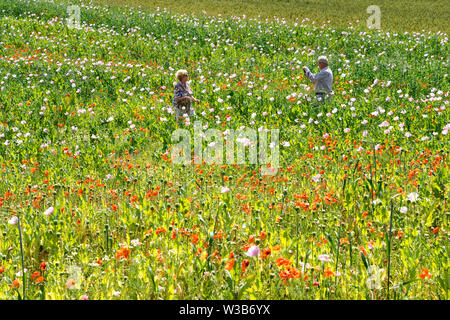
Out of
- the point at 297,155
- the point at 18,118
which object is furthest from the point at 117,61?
the point at 297,155

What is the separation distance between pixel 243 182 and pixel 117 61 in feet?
31.3

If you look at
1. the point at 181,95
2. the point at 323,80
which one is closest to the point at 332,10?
the point at 323,80

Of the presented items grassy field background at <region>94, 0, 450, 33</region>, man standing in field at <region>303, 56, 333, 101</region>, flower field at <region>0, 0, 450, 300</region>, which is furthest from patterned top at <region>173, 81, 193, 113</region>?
grassy field background at <region>94, 0, 450, 33</region>

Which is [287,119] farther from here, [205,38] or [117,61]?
[205,38]

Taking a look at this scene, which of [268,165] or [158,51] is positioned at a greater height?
[158,51]

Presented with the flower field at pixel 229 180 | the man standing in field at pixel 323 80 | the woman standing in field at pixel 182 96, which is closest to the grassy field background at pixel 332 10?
the flower field at pixel 229 180

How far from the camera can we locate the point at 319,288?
3.05 meters

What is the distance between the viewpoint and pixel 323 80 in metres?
8.65

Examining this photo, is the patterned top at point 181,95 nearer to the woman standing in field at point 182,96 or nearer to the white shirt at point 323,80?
the woman standing in field at point 182,96

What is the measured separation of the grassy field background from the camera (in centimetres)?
1931

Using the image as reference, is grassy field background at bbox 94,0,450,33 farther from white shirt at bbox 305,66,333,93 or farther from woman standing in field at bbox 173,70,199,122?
woman standing in field at bbox 173,70,199,122

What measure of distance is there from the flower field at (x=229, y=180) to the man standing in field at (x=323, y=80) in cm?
30

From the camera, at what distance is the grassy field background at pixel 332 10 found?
63.4 ft

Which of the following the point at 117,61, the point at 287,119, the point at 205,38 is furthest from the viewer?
the point at 205,38
